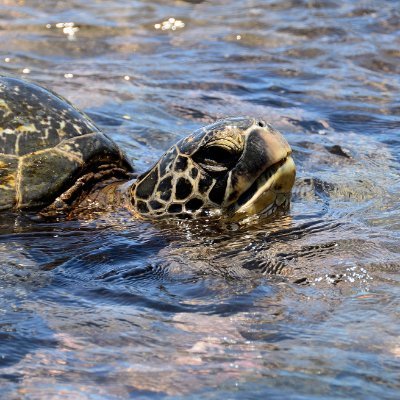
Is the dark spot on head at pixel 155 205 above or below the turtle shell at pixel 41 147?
below

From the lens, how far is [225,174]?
4965mm

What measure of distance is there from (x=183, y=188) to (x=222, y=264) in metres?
0.88

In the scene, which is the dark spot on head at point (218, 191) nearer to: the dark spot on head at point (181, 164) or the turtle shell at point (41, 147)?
the dark spot on head at point (181, 164)

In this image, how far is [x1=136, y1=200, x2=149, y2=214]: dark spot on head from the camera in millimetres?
5189

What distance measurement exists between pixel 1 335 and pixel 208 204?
188cm

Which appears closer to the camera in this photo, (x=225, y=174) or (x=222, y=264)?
(x=222, y=264)

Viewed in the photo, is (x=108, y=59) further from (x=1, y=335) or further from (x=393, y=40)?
(x=1, y=335)

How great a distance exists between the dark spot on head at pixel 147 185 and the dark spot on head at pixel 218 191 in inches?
16.1

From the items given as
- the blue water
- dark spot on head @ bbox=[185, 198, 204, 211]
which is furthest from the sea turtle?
the blue water

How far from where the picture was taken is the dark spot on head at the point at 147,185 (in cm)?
520

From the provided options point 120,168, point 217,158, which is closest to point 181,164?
point 217,158

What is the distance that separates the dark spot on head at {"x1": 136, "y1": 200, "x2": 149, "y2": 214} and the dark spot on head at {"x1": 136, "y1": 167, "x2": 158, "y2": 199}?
40mm

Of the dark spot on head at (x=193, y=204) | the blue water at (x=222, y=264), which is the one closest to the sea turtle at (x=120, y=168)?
the dark spot on head at (x=193, y=204)

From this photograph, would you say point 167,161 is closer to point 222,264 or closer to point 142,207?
point 142,207
